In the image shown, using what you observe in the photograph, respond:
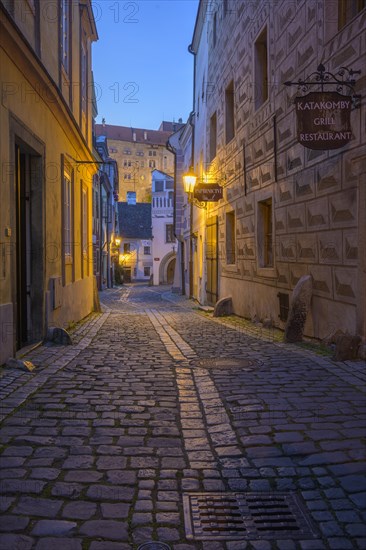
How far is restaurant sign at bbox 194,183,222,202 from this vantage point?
50.2 ft

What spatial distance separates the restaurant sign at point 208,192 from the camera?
602 inches

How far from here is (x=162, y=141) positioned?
111000 millimetres

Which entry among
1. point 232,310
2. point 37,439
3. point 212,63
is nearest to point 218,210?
point 232,310

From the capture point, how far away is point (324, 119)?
22.3 feet

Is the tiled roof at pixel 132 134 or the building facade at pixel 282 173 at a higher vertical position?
the tiled roof at pixel 132 134

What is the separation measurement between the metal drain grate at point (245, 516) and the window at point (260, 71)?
1005cm

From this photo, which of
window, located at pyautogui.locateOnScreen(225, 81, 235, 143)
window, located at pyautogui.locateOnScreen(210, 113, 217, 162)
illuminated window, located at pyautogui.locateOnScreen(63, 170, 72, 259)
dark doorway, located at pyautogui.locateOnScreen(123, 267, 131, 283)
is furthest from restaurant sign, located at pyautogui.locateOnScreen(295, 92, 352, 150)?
dark doorway, located at pyautogui.locateOnScreen(123, 267, 131, 283)

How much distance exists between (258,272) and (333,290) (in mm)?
4091

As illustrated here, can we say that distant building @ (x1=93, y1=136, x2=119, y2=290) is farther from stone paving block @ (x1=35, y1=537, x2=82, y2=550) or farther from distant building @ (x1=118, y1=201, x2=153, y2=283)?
stone paving block @ (x1=35, y1=537, x2=82, y2=550)

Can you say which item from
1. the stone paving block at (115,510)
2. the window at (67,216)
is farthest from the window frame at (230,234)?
the stone paving block at (115,510)

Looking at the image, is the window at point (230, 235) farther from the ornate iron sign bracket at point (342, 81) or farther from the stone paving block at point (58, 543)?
the stone paving block at point (58, 543)

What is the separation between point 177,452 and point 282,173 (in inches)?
280

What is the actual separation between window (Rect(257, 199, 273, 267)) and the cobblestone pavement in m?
4.92

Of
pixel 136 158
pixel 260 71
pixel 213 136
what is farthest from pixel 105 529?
pixel 136 158
